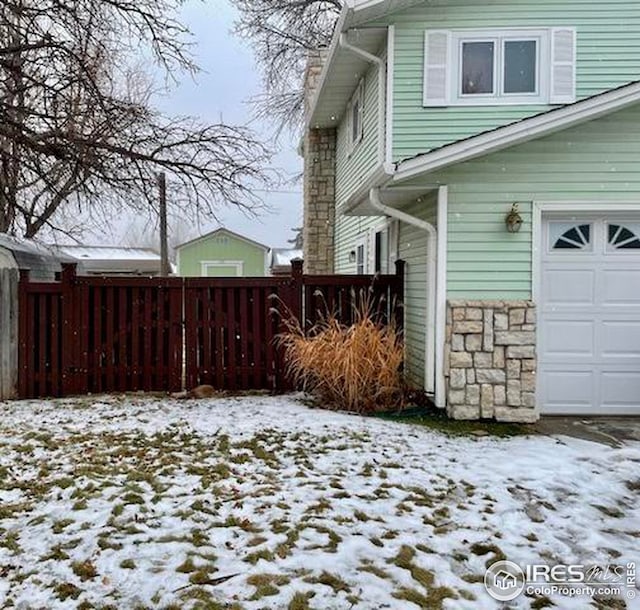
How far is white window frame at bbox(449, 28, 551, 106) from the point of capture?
7.21 meters

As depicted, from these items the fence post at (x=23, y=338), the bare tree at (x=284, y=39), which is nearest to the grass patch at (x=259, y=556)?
the fence post at (x=23, y=338)

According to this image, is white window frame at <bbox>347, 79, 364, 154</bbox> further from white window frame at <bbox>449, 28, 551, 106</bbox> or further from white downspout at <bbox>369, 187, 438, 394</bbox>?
white downspout at <bbox>369, 187, 438, 394</bbox>

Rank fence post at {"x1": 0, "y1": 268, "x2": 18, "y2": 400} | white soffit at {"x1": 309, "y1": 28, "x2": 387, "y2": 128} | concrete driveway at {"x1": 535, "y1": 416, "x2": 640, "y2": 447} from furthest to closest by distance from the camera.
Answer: white soffit at {"x1": 309, "y1": 28, "x2": 387, "y2": 128}
fence post at {"x1": 0, "y1": 268, "x2": 18, "y2": 400}
concrete driveway at {"x1": 535, "y1": 416, "x2": 640, "y2": 447}

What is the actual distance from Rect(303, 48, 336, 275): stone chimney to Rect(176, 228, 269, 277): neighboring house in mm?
12661

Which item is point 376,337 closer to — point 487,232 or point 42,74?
point 487,232

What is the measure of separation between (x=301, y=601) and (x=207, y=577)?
1.69ft

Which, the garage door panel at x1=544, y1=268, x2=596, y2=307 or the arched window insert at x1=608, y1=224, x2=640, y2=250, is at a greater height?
the arched window insert at x1=608, y1=224, x2=640, y2=250

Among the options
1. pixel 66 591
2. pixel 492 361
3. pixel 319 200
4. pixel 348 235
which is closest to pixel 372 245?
pixel 348 235

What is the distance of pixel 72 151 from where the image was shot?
24.0ft

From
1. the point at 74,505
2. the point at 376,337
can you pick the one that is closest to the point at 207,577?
the point at 74,505

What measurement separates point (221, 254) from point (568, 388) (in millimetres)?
20902

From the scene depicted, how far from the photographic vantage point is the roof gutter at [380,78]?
24.9 feet

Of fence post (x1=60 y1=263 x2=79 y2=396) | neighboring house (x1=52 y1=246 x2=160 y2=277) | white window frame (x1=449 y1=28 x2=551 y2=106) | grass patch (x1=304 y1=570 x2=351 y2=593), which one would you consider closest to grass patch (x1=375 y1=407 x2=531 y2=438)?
grass patch (x1=304 y1=570 x2=351 y2=593)

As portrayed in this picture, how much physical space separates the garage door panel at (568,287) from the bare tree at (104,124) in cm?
460
